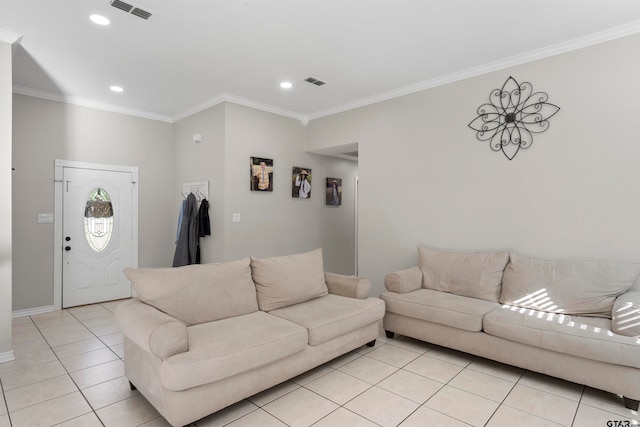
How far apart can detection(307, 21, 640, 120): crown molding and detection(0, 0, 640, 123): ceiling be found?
0.03 ft

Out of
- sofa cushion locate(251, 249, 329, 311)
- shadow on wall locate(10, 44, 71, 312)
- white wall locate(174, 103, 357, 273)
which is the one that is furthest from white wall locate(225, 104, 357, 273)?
shadow on wall locate(10, 44, 71, 312)

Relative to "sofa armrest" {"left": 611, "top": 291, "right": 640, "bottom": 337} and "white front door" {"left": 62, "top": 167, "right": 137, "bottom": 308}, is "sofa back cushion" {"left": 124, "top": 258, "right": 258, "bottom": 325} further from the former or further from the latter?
"white front door" {"left": 62, "top": 167, "right": 137, "bottom": 308}

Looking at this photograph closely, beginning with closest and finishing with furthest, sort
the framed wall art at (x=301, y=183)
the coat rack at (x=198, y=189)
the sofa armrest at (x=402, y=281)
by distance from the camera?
the sofa armrest at (x=402, y=281) → the coat rack at (x=198, y=189) → the framed wall art at (x=301, y=183)

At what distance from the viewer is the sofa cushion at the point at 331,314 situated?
265 cm

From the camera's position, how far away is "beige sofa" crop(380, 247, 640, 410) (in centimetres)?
232

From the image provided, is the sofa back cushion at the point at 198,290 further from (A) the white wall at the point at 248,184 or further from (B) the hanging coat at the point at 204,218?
(B) the hanging coat at the point at 204,218

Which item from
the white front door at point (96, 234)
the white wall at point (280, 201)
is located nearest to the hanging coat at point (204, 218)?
the white wall at point (280, 201)

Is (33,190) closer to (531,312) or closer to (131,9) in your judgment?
(131,9)

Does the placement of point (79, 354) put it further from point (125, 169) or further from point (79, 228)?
point (125, 169)

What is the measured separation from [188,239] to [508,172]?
4.09 m

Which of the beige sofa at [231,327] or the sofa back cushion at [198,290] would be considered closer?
the beige sofa at [231,327]

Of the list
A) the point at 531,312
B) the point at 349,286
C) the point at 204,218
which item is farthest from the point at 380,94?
the point at 531,312

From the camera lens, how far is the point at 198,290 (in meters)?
2.58

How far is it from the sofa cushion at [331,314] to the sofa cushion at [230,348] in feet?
0.45
